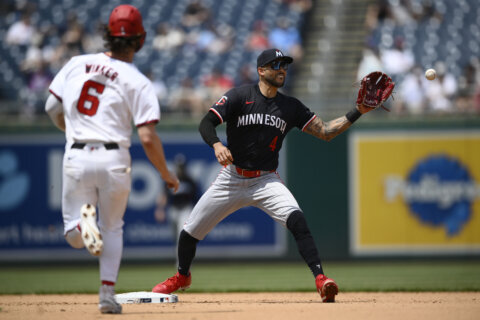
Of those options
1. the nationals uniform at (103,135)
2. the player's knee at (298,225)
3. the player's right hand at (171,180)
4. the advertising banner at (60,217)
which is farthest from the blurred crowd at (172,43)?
the nationals uniform at (103,135)

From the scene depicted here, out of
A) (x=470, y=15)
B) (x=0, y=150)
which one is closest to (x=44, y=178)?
(x=0, y=150)

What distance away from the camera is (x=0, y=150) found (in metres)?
12.6

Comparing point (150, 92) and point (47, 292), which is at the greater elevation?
point (150, 92)

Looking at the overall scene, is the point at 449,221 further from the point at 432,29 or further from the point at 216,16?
the point at 216,16

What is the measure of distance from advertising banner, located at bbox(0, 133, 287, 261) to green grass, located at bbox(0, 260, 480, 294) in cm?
30

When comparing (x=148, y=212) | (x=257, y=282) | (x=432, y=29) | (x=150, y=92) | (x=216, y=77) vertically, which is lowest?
(x=257, y=282)

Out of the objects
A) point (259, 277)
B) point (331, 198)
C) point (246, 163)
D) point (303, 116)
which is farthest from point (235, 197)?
point (331, 198)

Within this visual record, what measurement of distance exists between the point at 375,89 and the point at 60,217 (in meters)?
7.61

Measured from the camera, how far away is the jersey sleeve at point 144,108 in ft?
16.2

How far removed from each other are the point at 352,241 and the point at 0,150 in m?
6.24

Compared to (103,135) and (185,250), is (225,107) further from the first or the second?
(103,135)

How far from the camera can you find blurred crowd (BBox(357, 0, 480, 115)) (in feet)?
41.6

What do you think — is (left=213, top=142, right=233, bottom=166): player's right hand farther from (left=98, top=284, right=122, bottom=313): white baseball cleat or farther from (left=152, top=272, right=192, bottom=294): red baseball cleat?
(left=98, top=284, right=122, bottom=313): white baseball cleat

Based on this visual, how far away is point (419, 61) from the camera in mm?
13992
